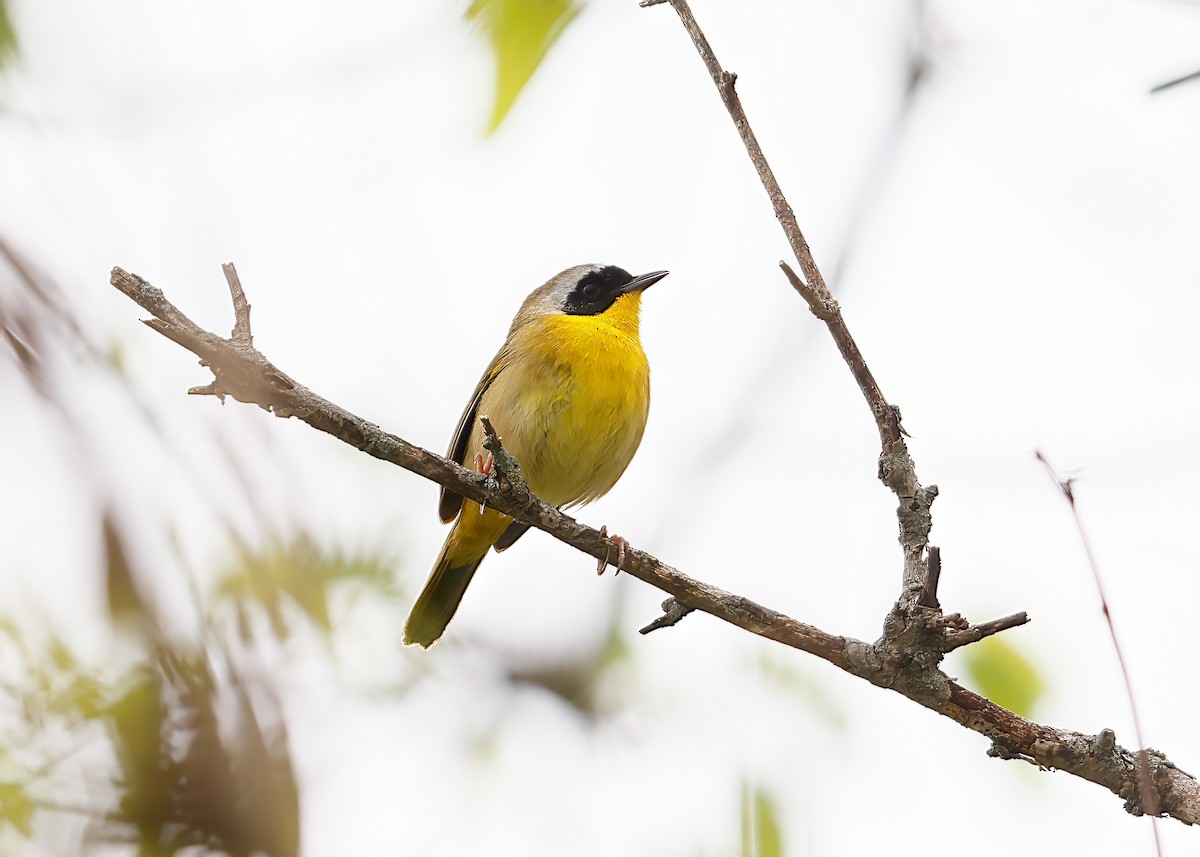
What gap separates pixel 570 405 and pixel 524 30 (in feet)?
8.37

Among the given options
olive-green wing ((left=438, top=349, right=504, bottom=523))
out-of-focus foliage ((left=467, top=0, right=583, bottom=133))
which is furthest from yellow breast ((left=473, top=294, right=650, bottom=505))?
out-of-focus foliage ((left=467, top=0, right=583, bottom=133))

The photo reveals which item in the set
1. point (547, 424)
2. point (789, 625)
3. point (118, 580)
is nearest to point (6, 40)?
point (118, 580)

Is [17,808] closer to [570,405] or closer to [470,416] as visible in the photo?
[570,405]

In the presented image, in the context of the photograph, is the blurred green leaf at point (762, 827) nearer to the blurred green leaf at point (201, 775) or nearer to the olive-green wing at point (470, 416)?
the blurred green leaf at point (201, 775)

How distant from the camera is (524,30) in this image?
237 cm

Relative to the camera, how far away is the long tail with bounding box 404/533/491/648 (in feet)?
16.2

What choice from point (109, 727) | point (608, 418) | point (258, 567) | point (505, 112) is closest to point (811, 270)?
point (505, 112)

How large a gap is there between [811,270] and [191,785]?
72.4 inches

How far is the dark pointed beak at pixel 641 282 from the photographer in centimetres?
570

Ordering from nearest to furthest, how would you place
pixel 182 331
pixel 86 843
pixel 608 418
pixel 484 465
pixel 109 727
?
pixel 86 843 < pixel 109 727 < pixel 182 331 < pixel 484 465 < pixel 608 418

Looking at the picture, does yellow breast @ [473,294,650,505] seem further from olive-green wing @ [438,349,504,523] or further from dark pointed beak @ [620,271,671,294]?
dark pointed beak @ [620,271,671,294]

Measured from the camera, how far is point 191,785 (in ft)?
4.17

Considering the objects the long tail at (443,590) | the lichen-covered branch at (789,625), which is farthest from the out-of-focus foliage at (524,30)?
the long tail at (443,590)

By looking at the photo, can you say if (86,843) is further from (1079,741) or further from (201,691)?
(1079,741)
